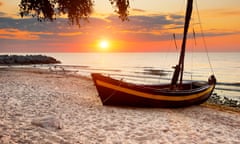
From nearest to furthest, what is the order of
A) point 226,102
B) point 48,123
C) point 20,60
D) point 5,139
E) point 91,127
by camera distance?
point 5,139 → point 48,123 → point 91,127 → point 226,102 → point 20,60

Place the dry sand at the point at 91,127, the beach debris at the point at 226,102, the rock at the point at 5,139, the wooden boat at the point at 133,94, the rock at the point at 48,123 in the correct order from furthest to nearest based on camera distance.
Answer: the beach debris at the point at 226,102 → the wooden boat at the point at 133,94 → the rock at the point at 48,123 → the dry sand at the point at 91,127 → the rock at the point at 5,139

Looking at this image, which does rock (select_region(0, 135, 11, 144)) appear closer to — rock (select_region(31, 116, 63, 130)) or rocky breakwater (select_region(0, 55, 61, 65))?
rock (select_region(31, 116, 63, 130))

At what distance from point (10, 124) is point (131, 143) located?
409 centimetres

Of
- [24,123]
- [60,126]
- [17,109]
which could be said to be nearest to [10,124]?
[24,123]

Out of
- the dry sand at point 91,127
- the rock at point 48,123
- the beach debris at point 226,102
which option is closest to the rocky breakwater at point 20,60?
the beach debris at point 226,102

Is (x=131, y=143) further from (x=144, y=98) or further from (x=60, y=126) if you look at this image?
(x=144, y=98)

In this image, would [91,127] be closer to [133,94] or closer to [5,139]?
[5,139]

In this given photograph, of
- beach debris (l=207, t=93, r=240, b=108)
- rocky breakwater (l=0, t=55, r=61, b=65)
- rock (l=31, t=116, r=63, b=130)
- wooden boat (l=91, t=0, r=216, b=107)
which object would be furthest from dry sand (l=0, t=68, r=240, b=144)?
rocky breakwater (l=0, t=55, r=61, b=65)

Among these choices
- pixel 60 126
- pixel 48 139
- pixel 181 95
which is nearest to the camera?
pixel 48 139

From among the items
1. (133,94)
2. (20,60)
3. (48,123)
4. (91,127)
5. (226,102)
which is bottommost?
(226,102)

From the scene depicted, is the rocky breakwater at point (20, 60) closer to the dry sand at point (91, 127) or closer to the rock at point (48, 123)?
the dry sand at point (91, 127)

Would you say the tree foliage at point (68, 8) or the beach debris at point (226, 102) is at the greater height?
the tree foliage at point (68, 8)

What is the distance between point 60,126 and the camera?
32.0 ft

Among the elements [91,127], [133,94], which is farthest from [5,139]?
[133,94]
